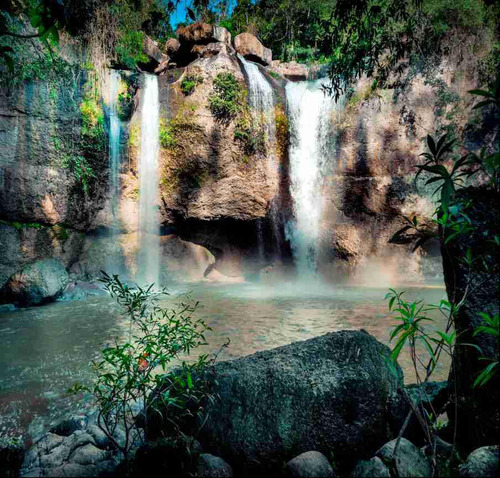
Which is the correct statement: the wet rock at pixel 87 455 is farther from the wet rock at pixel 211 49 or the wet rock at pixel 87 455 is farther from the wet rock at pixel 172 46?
the wet rock at pixel 172 46

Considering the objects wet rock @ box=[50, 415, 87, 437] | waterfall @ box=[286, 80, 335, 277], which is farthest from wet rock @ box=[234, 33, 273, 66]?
wet rock @ box=[50, 415, 87, 437]

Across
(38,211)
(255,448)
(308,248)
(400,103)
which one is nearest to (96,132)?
(38,211)

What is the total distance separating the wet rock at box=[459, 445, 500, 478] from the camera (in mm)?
1556

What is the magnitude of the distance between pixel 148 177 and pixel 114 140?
1.63 metres

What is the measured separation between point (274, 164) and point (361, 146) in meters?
3.16

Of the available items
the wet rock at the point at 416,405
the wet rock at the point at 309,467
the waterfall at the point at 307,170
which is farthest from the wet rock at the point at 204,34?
the wet rock at the point at 309,467

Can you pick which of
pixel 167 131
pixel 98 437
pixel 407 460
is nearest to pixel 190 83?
pixel 167 131

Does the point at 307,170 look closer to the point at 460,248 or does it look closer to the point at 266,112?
the point at 266,112

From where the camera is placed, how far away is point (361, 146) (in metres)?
12.3

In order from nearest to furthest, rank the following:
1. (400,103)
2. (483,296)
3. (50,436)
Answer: (483,296) < (50,436) < (400,103)

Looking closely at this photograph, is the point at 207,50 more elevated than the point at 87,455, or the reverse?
the point at 207,50

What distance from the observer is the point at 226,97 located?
40.2 feet

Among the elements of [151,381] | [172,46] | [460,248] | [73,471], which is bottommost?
[73,471]

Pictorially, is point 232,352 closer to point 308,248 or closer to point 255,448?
point 255,448
